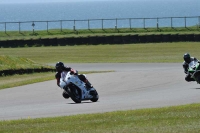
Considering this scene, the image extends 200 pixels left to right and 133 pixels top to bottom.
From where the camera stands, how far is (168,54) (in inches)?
2061

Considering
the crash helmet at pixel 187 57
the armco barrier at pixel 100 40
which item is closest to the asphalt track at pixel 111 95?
the crash helmet at pixel 187 57

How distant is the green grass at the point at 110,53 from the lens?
49.6 metres

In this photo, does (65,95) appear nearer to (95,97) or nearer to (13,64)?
(95,97)

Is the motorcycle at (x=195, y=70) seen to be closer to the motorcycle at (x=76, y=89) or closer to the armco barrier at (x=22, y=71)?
the motorcycle at (x=76, y=89)

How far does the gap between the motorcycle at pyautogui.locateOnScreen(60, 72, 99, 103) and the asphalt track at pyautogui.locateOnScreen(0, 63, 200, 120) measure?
0.26 metres

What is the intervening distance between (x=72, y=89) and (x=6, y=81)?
1024 centimetres

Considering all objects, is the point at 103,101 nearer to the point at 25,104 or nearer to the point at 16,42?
the point at 25,104

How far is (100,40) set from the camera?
64688 millimetres

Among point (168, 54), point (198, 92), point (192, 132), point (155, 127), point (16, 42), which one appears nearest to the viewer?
point (192, 132)

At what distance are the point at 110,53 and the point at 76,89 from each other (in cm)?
3125

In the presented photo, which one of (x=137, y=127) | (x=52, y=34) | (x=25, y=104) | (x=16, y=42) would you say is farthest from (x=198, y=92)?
(x=52, y=34)

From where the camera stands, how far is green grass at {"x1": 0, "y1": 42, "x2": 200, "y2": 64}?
4956cm

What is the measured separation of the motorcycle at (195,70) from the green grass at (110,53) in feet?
56.4

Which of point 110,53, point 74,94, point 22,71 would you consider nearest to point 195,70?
point 74,94
